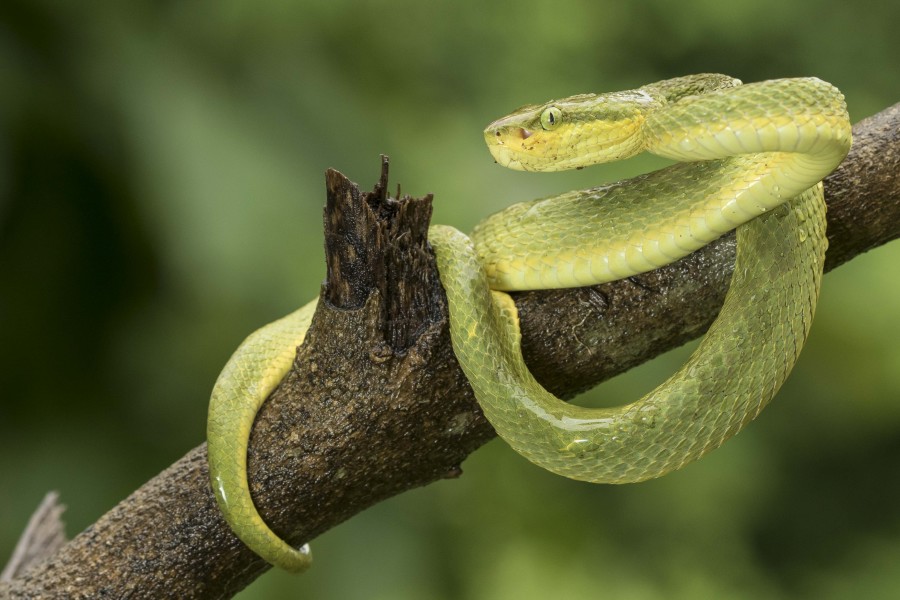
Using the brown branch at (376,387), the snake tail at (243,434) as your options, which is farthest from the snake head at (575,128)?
the snake tail at (243,434)

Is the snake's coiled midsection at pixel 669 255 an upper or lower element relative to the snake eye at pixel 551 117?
lower

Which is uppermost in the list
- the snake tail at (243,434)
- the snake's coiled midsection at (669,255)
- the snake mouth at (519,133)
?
the snake mouth at (519,133)

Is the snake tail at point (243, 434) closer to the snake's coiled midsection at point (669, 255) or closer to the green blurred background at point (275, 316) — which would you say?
the snake's coiled midsection at point (669, 255)

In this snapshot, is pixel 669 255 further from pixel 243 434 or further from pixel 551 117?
pixel 243 434

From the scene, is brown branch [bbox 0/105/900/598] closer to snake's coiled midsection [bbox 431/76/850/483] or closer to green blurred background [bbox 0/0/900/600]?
snake's coiled midsection [bbox 431/76/850/483]

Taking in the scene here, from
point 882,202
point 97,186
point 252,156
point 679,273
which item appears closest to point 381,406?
point 679,273

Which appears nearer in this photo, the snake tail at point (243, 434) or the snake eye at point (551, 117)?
the snake eye at point (551, 117)

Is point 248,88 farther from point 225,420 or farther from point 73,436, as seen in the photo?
point 225,420

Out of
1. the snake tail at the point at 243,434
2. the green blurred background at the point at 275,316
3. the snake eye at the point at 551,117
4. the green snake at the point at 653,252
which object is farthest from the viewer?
the green blurred background at the point at 275,316
